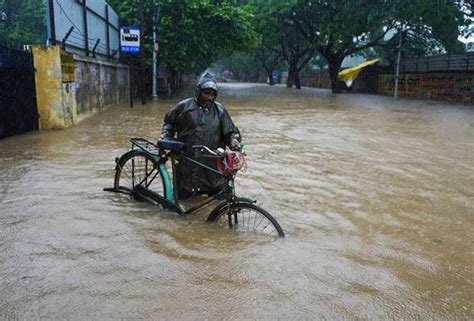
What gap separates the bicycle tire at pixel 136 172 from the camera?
4.66 m

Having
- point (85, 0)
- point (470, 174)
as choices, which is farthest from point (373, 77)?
point (470, 174)

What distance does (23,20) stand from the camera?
34.3 m

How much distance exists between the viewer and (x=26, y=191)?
17.1 feet

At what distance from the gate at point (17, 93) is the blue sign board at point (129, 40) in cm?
755

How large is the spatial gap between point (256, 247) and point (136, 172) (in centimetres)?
185

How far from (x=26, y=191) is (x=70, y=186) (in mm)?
489

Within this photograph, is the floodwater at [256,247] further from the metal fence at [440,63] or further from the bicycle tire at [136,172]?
the metal fence at [440,63]

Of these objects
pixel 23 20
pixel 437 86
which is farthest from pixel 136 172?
pixel 23 20

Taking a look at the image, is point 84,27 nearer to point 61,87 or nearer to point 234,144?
point 61,87

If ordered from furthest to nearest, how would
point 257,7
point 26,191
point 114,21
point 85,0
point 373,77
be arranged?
point 373,77 < point 257,7 < point 114,21 < point 85,0 < point 26,191

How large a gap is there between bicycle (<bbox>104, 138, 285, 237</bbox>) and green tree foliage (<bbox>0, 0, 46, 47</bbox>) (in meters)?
30.6

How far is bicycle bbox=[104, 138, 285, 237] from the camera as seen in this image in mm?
3895

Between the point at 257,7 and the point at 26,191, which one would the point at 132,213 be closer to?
the point at 26,191

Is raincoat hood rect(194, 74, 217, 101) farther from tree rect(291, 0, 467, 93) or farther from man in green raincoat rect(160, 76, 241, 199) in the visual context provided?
tree rect(291, 0, 467, 93)
